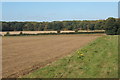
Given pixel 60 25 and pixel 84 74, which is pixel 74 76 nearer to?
pixel 84 74

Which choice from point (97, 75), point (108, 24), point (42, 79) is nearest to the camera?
point (42, 79)

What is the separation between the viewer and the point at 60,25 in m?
129

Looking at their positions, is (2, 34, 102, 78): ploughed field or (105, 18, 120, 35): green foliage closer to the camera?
(2, 34, 102, 78): ploughed field

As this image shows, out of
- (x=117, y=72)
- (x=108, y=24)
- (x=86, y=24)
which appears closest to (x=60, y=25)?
(x=86, y=24)

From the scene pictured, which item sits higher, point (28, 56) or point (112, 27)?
point (112, 27)

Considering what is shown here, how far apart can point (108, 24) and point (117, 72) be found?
8202 centimetres

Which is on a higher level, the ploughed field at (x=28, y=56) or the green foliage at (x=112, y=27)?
the green foliage at (x=112, y=27)

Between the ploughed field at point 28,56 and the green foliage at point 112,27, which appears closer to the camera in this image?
the ploughed field at point 28,56

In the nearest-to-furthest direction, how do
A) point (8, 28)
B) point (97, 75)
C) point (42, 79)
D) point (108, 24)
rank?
point (42, 79) < point (97, 75) < point (108, 24) < point (8, 28)

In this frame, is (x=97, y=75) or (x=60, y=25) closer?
(x=97, y=75)

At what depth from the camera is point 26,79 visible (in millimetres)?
9211

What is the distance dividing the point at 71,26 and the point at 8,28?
3618 centimetres

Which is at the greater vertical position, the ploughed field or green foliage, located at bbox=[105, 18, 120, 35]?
green foliage, located at bbox=[105, 18, 120, 35]

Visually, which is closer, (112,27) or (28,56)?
(28,56)
